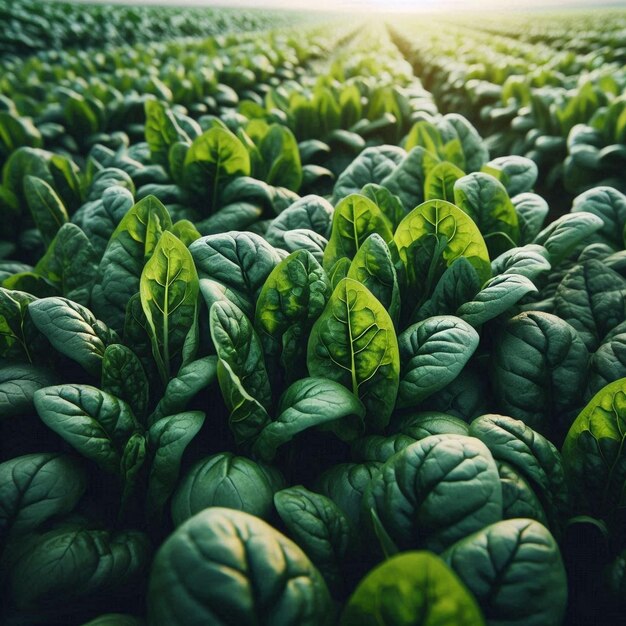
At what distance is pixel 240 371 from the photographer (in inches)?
47.2

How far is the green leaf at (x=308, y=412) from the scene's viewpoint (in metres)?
1.06

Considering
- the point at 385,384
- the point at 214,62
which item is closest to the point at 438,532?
the point at 385,384

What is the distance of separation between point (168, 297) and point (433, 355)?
2.14ft

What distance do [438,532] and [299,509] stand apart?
257 mm

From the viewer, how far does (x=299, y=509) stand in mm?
999

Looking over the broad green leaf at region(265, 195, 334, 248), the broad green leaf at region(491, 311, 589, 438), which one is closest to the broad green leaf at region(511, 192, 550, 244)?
the broad green leaf at region(491, 311, 589, 438)

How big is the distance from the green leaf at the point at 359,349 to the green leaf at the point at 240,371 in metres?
0.13

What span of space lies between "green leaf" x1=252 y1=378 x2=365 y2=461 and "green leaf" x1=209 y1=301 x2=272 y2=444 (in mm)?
41

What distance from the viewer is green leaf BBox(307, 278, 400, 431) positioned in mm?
1178

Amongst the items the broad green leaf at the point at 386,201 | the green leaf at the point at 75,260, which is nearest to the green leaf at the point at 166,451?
the green leaf at the point at 75,260

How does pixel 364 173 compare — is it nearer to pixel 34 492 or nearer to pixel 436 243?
pixel 436 243

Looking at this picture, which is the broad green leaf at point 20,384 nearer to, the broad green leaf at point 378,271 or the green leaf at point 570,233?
the broad green leaf at point 378,271

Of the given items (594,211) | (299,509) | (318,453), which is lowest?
(318,453)

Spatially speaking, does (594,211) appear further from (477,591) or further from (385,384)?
(477,591)
